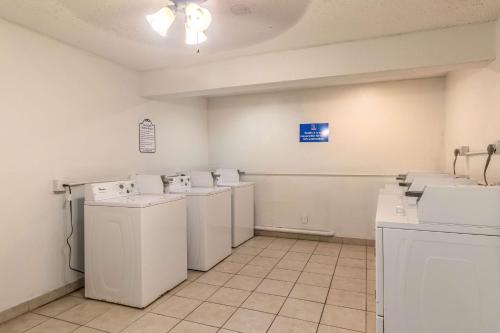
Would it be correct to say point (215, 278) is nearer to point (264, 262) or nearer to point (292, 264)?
point (264, 262)

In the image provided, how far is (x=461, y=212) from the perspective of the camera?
136cm

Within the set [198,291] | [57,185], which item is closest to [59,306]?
[57,185]

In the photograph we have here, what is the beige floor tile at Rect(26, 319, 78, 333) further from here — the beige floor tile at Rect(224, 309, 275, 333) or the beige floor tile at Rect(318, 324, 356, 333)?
the beige floor tile at Rect(318, 324, 356, 333)

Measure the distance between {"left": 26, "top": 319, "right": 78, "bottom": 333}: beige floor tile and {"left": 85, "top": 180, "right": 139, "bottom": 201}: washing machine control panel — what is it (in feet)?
3.21

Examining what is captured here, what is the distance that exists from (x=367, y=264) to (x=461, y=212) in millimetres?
2246

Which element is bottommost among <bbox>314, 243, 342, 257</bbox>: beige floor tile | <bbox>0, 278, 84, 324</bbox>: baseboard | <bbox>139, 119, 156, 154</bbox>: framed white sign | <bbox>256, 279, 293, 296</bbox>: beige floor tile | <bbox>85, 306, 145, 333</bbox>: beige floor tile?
<bbox>256, 279, 293, 296</bbox>: beige floor tile

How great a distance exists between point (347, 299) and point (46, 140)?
296 cm

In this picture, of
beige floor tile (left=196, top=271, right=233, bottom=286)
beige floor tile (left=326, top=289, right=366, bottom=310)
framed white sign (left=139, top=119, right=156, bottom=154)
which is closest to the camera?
beige floor tile (left=326, top=289, right=366, bottom=310)

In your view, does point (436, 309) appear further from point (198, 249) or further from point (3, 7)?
point (3, 7)

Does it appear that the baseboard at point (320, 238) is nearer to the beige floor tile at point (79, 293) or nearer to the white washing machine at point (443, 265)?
the beige floor tile at point (79, 293)

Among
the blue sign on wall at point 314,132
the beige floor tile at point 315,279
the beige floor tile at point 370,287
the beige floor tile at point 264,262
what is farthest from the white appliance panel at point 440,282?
the blue sign on wall at point 314,132

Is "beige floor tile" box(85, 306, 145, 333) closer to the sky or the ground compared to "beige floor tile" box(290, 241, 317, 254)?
closer to the ground

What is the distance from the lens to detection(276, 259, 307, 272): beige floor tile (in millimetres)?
3309

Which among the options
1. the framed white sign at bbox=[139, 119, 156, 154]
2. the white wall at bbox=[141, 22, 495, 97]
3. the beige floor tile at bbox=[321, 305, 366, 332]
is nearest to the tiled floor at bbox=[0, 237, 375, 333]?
the beige floor tile at bbox=[321, 305, 366, 332]
